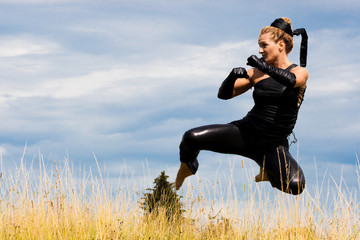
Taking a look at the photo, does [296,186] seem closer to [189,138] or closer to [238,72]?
[189,138]

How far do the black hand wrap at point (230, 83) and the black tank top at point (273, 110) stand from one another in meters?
0.26

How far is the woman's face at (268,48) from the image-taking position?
5598 mm

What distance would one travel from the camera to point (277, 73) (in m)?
5.10

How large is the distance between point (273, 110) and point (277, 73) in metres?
0.52

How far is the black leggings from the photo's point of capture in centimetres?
552

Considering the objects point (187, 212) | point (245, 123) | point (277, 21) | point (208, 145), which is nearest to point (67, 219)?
point (187, 212)

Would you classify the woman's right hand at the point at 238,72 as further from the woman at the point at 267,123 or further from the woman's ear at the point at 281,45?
the woman's ear at the point at 281,45

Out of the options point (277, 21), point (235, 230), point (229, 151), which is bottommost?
point (235, 230)

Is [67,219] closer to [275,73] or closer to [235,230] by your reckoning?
[235,230]

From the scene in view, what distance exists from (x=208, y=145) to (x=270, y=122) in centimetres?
78

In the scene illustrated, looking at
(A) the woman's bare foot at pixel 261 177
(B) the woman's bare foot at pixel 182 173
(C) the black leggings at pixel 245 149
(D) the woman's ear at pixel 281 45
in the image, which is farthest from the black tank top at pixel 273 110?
(B) the woman's bare foot at pixel 182 173

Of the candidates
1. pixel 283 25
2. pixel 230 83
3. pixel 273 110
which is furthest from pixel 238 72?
pixel 283 25

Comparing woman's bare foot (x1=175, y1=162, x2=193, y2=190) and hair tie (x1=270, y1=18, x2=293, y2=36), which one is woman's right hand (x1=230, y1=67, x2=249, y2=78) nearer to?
hair tie (x1=270, y1=18, x2=293, y2=36)

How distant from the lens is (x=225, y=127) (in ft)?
18.5
